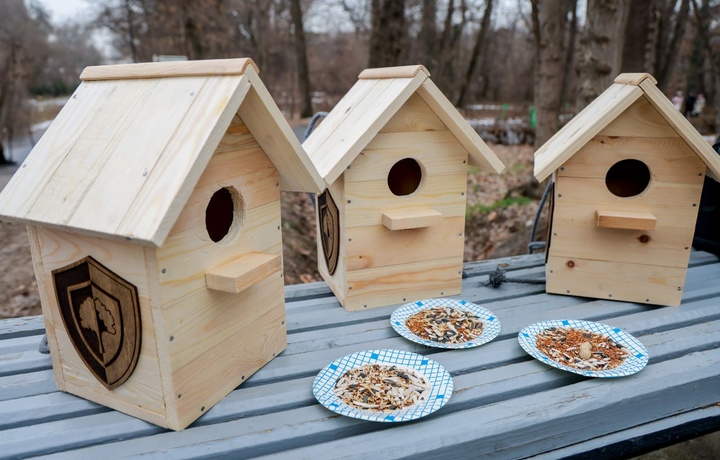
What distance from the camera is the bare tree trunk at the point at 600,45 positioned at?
4125 millimetres

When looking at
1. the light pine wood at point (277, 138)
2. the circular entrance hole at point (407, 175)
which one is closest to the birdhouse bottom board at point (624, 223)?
the circular entrance hole at point (407, 175)

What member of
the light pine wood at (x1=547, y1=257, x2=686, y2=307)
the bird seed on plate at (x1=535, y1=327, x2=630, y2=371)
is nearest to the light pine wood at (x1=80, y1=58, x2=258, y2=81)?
the bird seed on plate at (x1=535, y1=327, x2=630, y2=371)

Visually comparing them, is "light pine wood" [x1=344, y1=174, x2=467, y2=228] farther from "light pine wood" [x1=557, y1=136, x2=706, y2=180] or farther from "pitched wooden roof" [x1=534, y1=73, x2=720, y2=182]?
"light pine wood" [x1=557, y1=136, x2=706, y2=180]

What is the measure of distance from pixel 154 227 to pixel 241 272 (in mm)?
402

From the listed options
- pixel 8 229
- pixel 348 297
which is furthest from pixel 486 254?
pixel 8 229

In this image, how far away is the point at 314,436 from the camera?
5.23 ft

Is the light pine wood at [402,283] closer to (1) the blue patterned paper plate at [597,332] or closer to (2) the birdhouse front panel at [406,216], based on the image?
(2) the birdhouse front panel at [406,216]

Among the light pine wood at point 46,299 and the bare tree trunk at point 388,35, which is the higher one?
the bare tree trunk at point 388,35

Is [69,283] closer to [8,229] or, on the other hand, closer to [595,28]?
[595,28]

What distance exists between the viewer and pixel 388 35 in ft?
20.8

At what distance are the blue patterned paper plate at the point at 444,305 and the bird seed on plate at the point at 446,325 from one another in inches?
0.8

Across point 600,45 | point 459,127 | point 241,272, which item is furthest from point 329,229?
point 600,45

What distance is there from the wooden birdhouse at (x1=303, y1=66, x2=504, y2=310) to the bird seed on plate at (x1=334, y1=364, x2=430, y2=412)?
0.58 metres

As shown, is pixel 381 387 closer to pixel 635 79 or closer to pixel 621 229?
pixel 621 229
